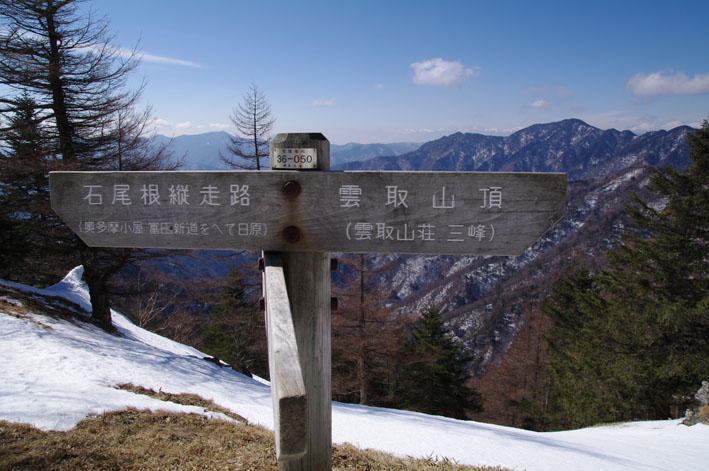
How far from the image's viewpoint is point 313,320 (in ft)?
5.98

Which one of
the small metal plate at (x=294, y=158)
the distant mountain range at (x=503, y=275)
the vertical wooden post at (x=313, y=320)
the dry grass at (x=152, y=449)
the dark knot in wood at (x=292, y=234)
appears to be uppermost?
the small metal plate at (x=294, y=158)

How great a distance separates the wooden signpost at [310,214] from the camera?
167 cm

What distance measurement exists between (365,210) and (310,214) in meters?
0.25

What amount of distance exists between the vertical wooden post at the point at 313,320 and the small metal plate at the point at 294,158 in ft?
0.06

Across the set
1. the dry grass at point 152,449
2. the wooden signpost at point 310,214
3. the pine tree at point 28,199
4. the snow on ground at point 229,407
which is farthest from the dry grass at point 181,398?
the pine tree at point 28,199

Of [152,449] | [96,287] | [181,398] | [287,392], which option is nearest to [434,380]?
[96,287]

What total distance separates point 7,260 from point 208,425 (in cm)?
1228

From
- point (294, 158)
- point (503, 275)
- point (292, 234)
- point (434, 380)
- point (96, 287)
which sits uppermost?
point (294, 158)

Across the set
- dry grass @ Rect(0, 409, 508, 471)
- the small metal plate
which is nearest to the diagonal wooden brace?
the small metal plate

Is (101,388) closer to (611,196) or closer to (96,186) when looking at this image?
(96,186)

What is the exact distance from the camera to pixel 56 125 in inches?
424

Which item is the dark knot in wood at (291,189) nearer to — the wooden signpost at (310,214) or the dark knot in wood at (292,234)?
the wooden signpost at (310,214)

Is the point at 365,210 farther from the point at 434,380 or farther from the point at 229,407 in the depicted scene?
the point at 434,380

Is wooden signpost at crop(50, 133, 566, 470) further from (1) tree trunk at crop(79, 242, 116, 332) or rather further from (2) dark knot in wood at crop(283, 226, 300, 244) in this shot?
(1) tree trunk at crop(79, 242, 116, 332)
